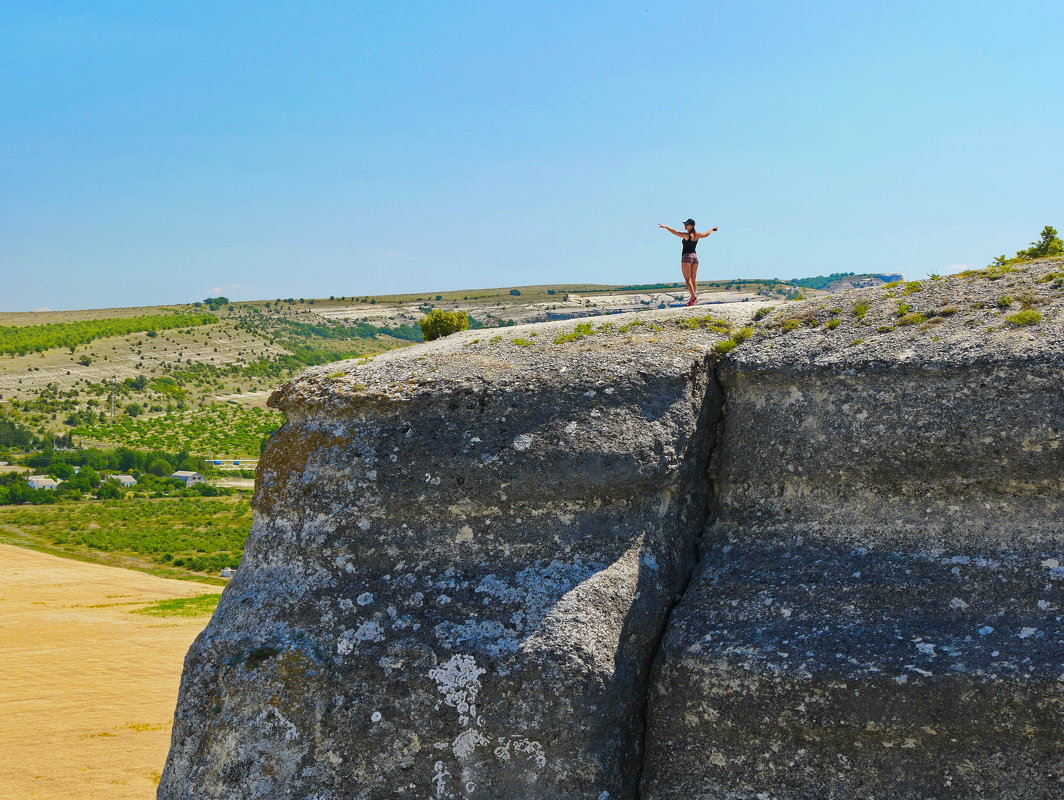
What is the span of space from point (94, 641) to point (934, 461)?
28971 mm

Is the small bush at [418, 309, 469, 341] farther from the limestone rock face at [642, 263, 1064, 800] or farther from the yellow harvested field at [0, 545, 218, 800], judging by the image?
the yellow harvested field at [0, 545, 218, 800]

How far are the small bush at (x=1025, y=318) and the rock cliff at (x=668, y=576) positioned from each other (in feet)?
0.13

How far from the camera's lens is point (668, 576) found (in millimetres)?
9391

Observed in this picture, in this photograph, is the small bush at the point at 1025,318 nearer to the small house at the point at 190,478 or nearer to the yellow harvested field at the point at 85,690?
the yellow harvested field at the point at 85,690

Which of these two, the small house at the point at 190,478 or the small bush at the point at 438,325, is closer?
the small bush at the point at 438,325

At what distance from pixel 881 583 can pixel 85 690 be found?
72.5 feet

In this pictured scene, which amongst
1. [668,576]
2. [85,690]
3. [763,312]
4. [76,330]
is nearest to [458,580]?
[668,576]

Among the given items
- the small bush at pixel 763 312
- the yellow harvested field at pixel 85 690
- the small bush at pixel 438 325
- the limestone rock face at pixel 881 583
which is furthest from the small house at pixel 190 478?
the limestone rock face at pixel 881 583

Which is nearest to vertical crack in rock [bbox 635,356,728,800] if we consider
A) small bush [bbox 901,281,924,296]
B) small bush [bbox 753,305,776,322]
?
small bush [bbox 753,305,776,322]

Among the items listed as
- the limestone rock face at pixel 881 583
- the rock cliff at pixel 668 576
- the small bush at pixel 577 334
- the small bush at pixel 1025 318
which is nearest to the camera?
the limestone rock face at pixel 881 583

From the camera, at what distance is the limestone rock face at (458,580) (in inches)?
329

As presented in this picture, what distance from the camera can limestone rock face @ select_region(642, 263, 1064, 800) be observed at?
24.9 feet

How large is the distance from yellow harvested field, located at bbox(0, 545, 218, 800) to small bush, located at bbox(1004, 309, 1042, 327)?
15.9 meters

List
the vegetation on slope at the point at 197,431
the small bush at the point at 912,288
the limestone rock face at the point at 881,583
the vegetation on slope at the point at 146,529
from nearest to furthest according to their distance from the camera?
the limestone rock face at the point at 881,583 < the small bush at the point at 912,288 < the vegetation on slope at the point at 146,529 < the vegetation on slope at the point at 197,431
